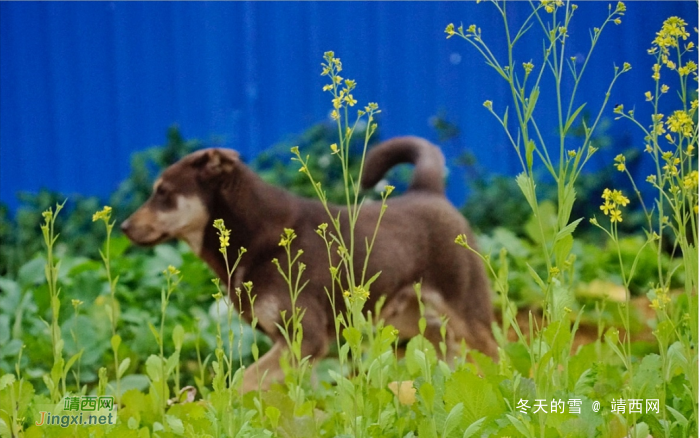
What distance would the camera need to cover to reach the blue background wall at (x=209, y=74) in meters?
2.02

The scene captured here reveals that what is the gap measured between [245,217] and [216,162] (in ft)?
0.54

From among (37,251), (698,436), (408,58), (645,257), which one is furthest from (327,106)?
(698,436)

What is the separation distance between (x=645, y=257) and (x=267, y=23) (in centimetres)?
142

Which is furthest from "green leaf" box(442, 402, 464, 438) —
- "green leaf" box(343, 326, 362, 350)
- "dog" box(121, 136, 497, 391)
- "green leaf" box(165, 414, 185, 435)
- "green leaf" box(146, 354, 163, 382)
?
"dog" box(121, 136, 497, 391)

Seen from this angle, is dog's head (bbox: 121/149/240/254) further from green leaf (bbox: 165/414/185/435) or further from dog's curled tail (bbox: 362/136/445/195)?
green leaf (bbox: 165/414/185/435)

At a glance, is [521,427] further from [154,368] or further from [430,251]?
[430,251]

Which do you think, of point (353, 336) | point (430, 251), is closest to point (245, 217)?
point (430, 251)

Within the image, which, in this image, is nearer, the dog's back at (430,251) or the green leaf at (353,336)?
→ the green leaf at (353,336)

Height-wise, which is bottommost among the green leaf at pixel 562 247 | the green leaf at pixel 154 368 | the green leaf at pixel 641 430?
the green leaf at pixel 641 430

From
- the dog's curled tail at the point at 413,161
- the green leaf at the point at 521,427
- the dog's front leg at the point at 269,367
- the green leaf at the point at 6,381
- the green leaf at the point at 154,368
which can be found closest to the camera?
the green leaf at the point at 521,427

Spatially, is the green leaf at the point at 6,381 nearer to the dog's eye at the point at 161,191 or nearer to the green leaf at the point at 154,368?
the green leaf at the point at 154,368

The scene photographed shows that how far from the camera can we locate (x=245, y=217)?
6.26ft

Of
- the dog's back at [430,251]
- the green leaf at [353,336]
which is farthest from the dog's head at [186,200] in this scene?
the green leaf at [353,336]

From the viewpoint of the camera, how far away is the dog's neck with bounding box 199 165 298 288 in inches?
74.1
